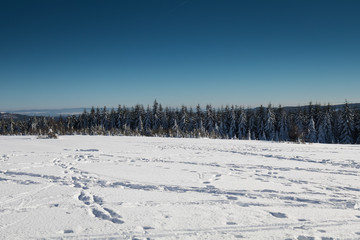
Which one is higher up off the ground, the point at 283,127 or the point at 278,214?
the point at 283,127

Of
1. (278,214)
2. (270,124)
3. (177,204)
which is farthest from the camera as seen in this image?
(270,124)

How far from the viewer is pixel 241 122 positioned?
52656mm

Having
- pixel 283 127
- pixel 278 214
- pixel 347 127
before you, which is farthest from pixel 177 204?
pixel 283 127

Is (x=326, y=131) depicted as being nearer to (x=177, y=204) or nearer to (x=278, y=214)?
(x=278, y=214)

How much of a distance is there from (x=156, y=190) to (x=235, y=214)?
2.19 metres

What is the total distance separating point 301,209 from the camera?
14.2ft

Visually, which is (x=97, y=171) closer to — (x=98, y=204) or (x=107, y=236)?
(x=98, y=204)

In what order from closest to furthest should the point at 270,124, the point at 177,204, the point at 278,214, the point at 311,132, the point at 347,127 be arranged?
1. the point at 278,214
2. the point at 177,204
3. the point at 347,127
4. the point at 311,132
5. the point at 270,124

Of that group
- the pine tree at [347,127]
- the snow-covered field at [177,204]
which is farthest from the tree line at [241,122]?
the snow-covered field at [177,204]

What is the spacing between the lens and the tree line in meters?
44.6

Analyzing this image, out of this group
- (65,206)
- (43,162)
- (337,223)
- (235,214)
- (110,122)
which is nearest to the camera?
(337,223)

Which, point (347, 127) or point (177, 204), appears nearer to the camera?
point (177, 204)

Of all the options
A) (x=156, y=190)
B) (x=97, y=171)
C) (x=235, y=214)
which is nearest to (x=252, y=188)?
(x=235, y=214)

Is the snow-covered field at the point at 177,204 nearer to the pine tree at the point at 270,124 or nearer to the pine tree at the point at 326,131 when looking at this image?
the pine tree at the point at 326,131
